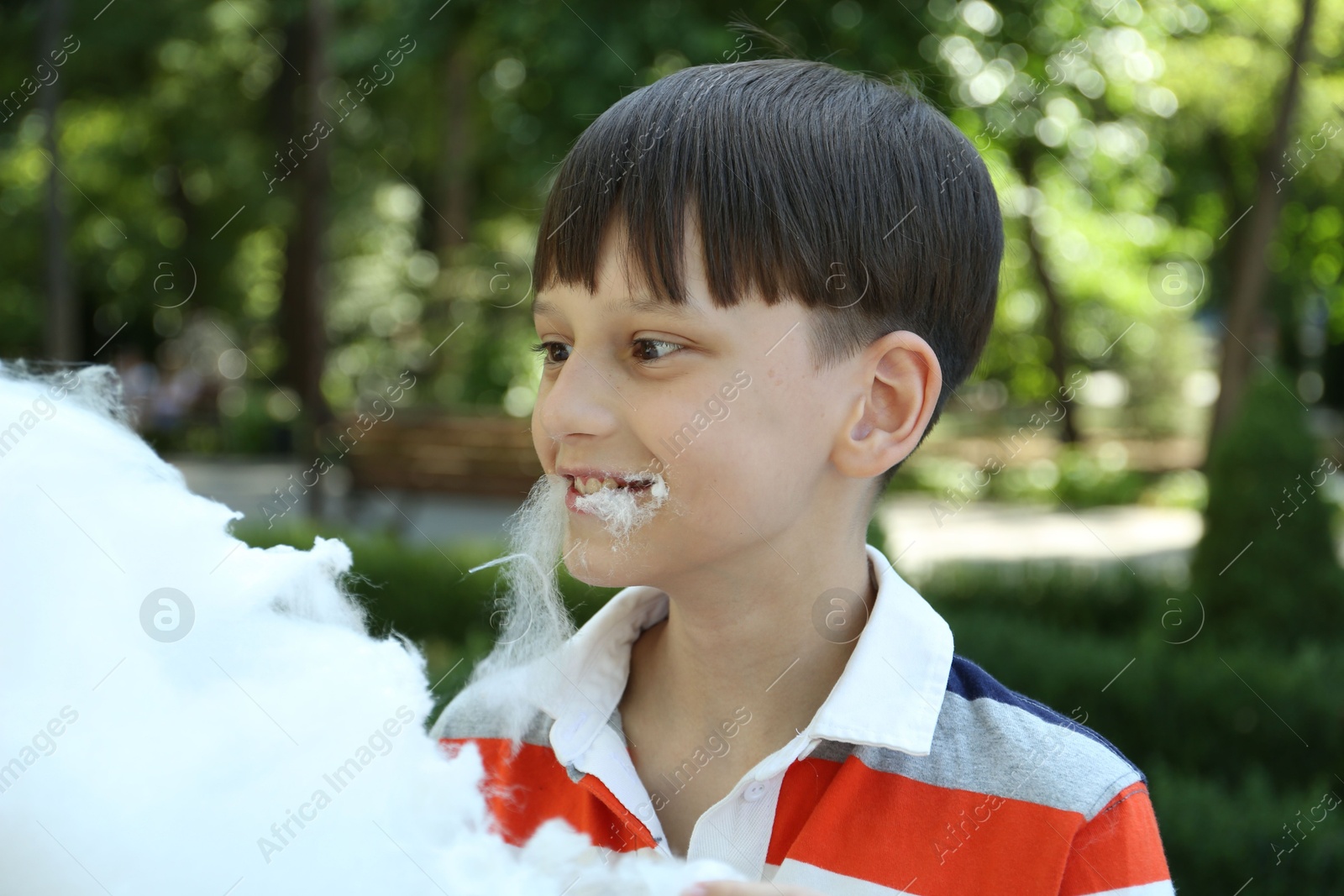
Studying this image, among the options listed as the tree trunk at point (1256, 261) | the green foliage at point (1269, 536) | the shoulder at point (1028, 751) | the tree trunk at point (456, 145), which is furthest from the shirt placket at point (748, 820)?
the tree trunk at point (456, 145)

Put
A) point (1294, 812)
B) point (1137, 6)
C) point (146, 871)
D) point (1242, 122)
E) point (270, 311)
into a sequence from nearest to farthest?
point (146, 871)
point (1294, 812)
point (1137, 6)
point (1242, 122)
point (270, 311)

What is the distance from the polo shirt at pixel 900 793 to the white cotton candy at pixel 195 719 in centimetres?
16

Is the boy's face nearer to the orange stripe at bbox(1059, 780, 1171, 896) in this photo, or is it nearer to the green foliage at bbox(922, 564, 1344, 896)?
the orange stripe at bbox(1059, 780, 1171, 896)

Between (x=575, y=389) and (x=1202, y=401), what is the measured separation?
24.5m

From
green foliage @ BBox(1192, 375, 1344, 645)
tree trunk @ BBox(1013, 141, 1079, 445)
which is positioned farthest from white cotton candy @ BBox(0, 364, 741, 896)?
tree trunk @ BBox(1013, 141, 1079, 445)

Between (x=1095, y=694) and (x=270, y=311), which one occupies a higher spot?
(x=1095, y=694)

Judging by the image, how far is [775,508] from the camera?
4.36ft

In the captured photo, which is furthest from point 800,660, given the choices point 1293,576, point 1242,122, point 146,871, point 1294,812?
point 1242,122

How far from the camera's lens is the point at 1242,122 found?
14906mm

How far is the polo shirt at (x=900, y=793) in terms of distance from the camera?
1.26 metres

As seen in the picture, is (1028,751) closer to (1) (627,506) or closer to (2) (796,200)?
(1) (627,506)

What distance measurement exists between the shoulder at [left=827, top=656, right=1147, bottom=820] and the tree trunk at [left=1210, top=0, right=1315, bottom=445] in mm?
7312

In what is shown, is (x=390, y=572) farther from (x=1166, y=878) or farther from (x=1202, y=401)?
(x=1202, y=401)

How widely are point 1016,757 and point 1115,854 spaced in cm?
14
